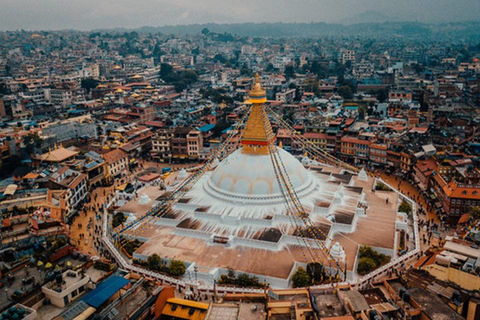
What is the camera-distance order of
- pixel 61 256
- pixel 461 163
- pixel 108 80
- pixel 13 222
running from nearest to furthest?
pixel 61 256 → pixel 13 222 → pixel 461 163 → pixel 108 80

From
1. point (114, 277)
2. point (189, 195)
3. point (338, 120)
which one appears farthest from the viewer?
point (338, 120)

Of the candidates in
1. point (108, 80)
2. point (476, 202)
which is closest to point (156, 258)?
point (476, 202)

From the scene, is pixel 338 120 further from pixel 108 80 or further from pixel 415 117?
pixel 108 80

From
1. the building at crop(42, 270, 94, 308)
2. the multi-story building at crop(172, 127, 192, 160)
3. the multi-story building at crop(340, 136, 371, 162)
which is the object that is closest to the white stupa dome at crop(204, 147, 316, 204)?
the building at crop(42, 270, 94, 308)

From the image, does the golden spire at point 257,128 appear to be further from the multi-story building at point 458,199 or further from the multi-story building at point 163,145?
the multi-story building at point 163,145

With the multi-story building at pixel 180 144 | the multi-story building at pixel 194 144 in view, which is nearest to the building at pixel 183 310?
the multi-story building at pixel 194 144
